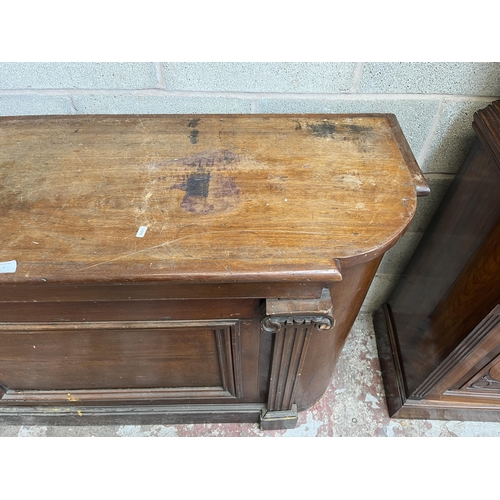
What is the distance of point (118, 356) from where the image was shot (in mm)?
873

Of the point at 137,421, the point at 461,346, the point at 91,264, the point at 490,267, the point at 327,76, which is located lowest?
the point at 137,421

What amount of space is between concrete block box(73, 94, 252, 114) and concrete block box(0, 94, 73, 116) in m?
0.03

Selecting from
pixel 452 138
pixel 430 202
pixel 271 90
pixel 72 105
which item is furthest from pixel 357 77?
pixel 72 105

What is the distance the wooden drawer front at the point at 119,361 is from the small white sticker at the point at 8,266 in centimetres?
20

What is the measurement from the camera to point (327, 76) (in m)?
0.86

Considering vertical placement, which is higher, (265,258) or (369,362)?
(265,258)

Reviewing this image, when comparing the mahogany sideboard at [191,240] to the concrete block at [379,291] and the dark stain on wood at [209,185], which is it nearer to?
the dark stain on wood at [209,185]

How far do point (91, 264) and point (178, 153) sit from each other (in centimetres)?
31

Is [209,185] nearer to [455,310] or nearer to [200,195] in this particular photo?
[200,195]

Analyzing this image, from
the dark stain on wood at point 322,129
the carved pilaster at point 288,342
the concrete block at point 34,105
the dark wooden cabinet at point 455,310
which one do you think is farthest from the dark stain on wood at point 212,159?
the dark wooden cabinet at point 455,310

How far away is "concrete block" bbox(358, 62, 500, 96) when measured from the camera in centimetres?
83

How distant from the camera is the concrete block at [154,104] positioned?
0.90 metres

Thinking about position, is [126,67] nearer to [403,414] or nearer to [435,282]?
[435,282]
